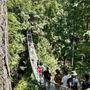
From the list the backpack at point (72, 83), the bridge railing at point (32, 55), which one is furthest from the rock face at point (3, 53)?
the bridge railing at point (32, 55)

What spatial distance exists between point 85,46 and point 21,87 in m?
7.77

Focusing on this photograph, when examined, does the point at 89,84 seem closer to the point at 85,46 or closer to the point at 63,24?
the point at 85,46

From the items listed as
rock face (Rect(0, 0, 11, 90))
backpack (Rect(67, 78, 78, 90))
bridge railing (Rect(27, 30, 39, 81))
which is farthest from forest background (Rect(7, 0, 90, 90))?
rock face (Rect(0, 0, 11, 90))

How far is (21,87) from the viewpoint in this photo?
23.1m

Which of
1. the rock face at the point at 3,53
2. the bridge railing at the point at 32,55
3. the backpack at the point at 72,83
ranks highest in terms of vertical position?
the rock face at the point at 3,53

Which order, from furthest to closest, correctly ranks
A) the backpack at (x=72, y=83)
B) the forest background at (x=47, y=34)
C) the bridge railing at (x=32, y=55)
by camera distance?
the bridge railing at (x=32, y=55)
the forest background at (x=47, y=34)
the backpack at (x=72, y=83)

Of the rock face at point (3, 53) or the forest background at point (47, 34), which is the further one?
the forest background at point (47, 34)

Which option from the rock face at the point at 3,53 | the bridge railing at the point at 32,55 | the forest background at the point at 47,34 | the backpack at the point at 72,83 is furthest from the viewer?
the bridge railing at the point at 32,55

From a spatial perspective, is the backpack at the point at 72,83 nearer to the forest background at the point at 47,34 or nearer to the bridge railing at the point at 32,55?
the forest background at the point at 47,34

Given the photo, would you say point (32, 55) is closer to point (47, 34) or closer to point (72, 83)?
point (47, 34)

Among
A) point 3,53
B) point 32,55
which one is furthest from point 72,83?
point 32,55

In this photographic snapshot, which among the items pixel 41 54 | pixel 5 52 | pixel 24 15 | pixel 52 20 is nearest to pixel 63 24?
pixel 52 20

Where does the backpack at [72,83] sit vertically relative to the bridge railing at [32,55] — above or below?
above

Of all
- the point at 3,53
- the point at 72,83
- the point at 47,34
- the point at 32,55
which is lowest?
the point at 47,34
